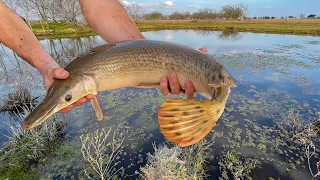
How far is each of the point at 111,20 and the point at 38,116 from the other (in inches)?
64.5

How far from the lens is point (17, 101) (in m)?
9.23

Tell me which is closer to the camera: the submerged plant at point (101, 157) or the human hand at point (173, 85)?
the human hand at point (173, 85)

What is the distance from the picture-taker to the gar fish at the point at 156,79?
1516mm

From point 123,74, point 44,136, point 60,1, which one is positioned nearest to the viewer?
point 123,74

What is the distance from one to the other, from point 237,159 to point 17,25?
559 centimetres

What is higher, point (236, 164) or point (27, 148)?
point (27, 148)

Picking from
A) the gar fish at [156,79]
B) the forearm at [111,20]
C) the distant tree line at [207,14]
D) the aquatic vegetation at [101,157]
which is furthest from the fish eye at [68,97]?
the distant tree line at [207,14]

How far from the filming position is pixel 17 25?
2457 millimetres

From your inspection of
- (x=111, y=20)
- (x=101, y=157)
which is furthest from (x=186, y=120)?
(x=101, y=157)

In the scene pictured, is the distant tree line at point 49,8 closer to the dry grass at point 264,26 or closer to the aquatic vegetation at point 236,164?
the dry grass at point 264,26

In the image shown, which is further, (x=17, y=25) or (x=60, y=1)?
(x=60, y=1)

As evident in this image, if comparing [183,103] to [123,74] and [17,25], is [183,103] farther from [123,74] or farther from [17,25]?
[17,25]

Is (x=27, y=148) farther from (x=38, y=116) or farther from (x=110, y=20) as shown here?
(x=38, y=116)

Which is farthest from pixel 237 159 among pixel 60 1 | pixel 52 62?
pixel 60 1
